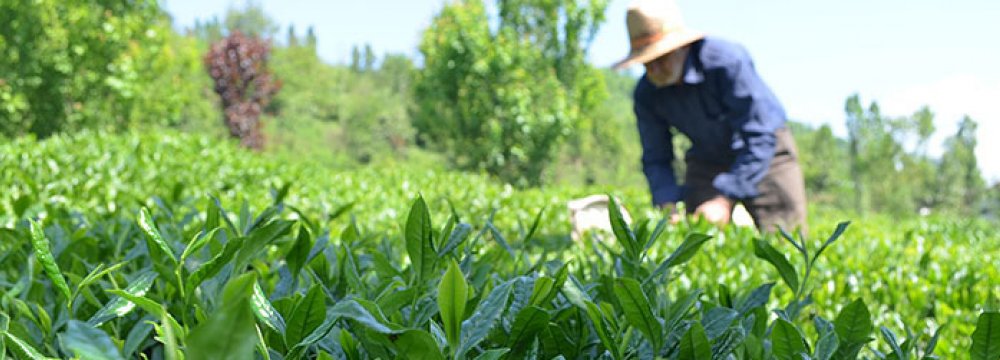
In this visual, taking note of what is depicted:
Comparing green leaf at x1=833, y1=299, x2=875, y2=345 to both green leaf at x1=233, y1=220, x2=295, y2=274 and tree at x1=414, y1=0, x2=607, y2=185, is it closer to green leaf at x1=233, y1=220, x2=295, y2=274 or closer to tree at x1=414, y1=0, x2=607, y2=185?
green leaf at x1=233, y1=220, x2=295, y2=274

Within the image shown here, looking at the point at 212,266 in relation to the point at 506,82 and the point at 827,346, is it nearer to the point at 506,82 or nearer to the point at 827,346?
the point at 827,346

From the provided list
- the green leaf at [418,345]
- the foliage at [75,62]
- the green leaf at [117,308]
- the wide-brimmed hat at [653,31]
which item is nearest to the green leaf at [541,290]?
the green leaf at [418,345]

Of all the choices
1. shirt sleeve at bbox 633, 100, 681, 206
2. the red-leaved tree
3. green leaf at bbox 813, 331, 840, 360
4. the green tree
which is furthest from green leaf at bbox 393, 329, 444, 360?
the green tree

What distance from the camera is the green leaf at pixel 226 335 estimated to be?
497 mm

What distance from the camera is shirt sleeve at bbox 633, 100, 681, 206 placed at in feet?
17.5

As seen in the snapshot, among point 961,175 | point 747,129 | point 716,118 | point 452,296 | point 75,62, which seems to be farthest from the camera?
point 961,175

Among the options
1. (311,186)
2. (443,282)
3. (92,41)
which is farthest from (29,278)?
(92,41)

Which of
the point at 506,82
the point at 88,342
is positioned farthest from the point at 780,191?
the point at 506,82

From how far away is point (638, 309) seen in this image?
2.88ft

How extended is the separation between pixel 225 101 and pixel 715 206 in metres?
23.7

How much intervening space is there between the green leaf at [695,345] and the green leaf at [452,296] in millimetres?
270

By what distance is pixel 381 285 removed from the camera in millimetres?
1112

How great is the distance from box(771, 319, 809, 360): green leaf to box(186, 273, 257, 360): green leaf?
1.98 ft

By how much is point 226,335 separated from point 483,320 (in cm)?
35
